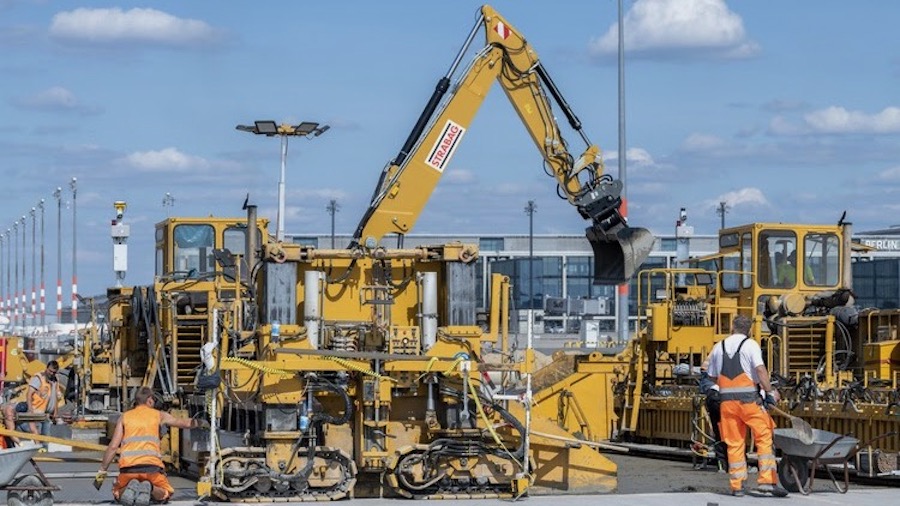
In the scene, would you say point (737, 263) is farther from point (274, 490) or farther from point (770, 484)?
point (274, 490)

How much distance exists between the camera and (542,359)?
35.0 m

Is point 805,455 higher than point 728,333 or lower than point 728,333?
lower

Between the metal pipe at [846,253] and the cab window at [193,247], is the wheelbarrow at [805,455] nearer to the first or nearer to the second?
the metal pipe at [846,253]

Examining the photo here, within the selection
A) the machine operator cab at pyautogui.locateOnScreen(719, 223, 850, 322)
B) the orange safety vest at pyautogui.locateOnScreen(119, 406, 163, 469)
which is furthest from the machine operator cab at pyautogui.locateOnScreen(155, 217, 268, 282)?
the orange safety vest at pyautogui.locateOnScreen(119, 406, 163, 469)

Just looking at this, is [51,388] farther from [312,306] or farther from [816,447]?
[816,447]

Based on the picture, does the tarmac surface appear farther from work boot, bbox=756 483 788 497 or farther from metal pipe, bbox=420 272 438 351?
metal pipe, bbox=420 272 438 351

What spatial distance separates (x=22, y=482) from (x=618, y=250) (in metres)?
9.96

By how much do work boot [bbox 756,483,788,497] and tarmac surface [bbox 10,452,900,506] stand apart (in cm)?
8

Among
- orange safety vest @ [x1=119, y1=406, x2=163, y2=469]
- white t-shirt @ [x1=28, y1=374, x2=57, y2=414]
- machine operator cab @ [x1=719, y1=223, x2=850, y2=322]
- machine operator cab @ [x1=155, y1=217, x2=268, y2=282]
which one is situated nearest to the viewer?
orange safety vest @ [x1=119, y1=406, x2=163, y2=469]

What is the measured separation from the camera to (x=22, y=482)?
14.4m

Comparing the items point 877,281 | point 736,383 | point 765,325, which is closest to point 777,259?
point 765,325

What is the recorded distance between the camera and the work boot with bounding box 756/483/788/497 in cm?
1523

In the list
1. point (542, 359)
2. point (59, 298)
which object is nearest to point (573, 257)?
point (59, 298)

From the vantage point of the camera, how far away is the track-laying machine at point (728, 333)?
22.9m
